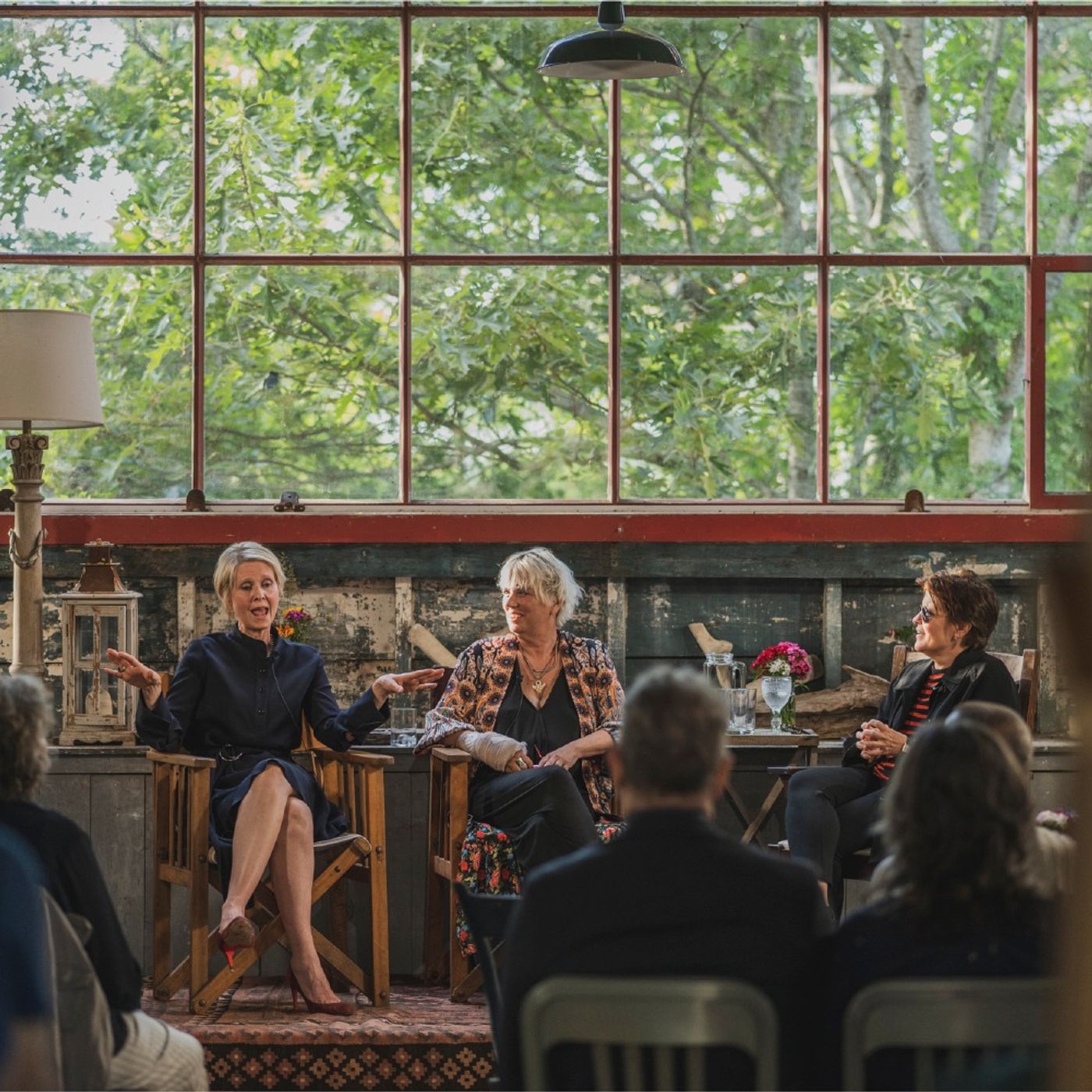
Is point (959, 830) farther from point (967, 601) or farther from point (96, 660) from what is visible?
point (96, 660)

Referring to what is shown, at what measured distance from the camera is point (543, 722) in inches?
195

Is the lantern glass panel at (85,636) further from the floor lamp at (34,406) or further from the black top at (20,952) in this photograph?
the black top at (20,952)

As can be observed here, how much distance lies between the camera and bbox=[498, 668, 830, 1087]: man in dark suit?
224 cm

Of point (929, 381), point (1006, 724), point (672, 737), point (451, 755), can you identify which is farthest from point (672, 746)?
point (929, 381)

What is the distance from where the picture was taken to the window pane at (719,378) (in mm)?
6059

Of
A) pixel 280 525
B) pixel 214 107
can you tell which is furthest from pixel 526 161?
pixel 280 525

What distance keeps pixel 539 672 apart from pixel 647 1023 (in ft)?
9.74

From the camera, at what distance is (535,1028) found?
6.85 feet

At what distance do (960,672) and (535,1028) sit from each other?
2893 mm

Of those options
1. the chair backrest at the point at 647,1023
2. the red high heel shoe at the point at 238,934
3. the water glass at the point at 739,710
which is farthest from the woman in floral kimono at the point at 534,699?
the chair backrest at the point at 647,1023

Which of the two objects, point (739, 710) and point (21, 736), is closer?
point (21, 736)

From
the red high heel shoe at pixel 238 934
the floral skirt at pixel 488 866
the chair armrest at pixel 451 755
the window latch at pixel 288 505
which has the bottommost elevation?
the red high heel shoe at pixel 238 934

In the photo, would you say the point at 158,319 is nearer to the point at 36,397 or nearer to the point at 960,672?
the point at 36,397

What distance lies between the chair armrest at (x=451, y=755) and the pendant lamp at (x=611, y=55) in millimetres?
2245
